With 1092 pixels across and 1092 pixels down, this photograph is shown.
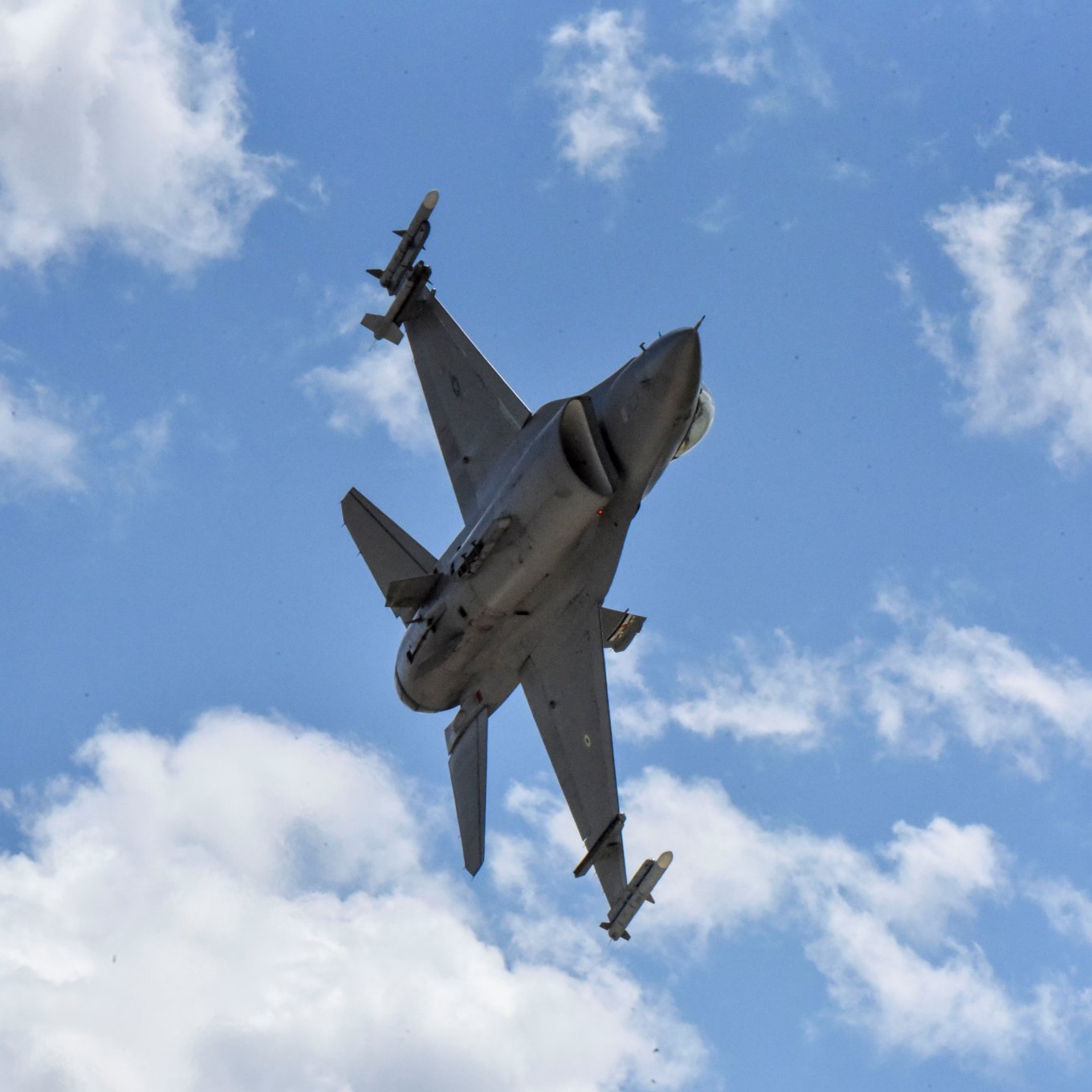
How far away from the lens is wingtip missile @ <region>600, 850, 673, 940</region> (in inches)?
1633

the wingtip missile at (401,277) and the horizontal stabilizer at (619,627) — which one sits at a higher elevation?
the wingtip missile at (401,277)

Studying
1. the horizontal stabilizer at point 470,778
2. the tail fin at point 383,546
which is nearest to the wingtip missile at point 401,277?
the tail fin at point 383,546

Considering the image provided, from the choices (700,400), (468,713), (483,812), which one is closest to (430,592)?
(468,713)

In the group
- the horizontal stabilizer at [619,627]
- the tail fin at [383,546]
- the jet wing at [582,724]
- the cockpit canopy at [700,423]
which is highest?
the cockpit canopy at [700,423]

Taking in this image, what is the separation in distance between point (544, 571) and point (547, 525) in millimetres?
1700

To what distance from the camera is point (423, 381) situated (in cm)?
4903

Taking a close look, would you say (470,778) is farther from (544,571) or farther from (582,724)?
(544,571)

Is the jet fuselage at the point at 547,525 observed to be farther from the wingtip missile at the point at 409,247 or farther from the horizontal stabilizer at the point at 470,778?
the wingtip missile at the point at 409,247

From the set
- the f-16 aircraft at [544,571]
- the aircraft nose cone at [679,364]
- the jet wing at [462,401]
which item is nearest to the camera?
the aircraft nose cone at [679,364]

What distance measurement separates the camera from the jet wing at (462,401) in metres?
46.3

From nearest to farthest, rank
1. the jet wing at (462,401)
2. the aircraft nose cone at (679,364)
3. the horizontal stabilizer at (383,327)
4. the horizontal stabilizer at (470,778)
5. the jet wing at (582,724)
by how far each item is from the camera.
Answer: the aircraft nose cone at (679,364) → the jet wing at (582,724) → the horizontal stabilizer at (470,778) → the jet wing at (462,401) → the horizontal stabilizer at (383,327)

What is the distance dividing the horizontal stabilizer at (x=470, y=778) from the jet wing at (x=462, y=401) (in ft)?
21.7

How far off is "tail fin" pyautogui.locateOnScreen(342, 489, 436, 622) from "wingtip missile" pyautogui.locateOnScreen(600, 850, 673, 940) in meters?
10.9

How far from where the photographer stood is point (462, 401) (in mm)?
47844
